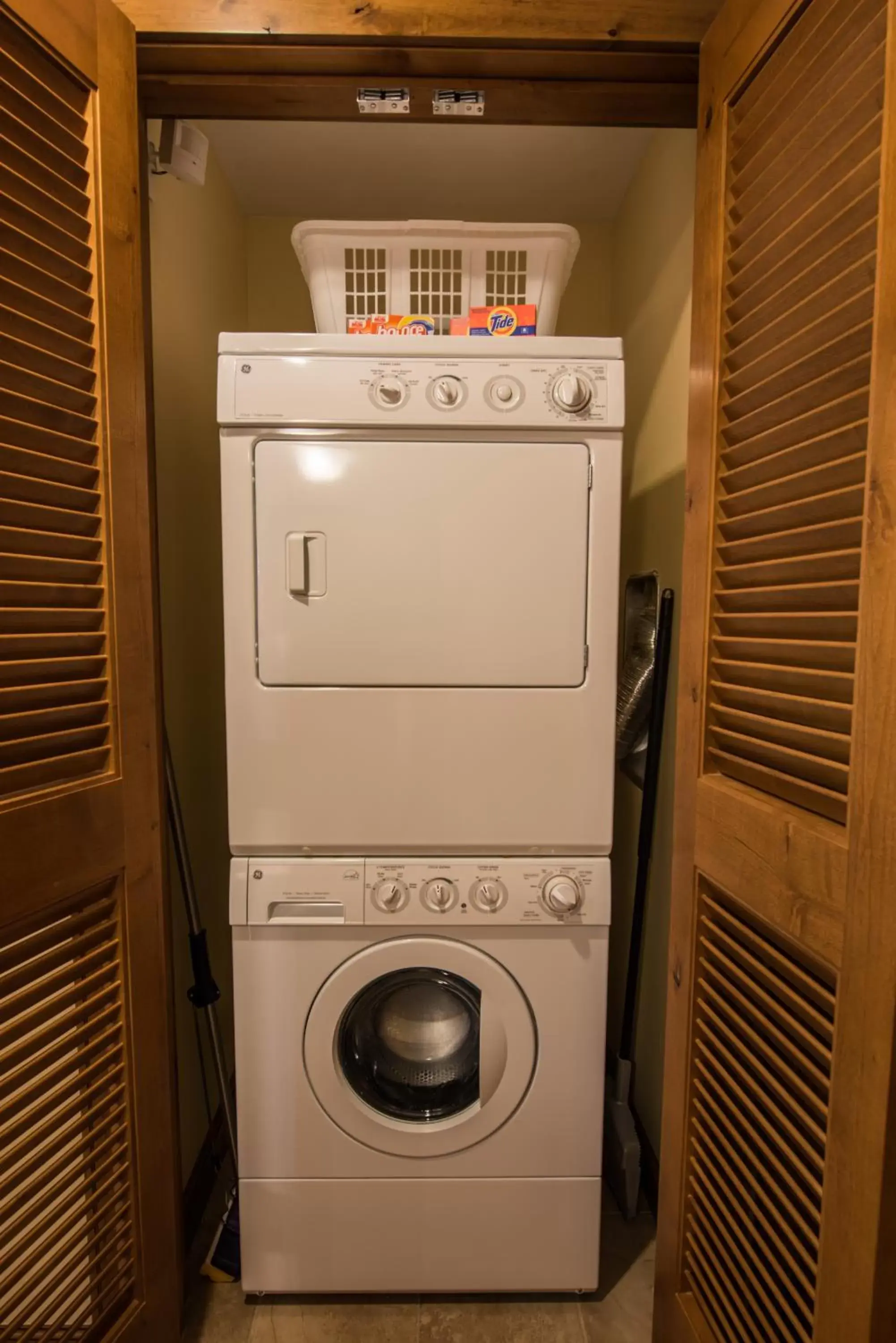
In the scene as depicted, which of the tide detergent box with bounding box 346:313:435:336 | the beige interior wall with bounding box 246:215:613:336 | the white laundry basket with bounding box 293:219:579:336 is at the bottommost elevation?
the tide detergent box with bounding box 346:313:435:336

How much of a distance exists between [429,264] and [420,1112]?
1675 mm

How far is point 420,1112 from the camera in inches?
53.1

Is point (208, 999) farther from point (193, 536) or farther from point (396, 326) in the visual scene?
point (396, 326)

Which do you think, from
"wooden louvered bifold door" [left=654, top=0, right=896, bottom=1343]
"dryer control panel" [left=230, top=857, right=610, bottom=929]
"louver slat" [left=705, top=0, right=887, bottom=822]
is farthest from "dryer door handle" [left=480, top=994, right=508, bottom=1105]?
"louver slat" [left=705, top=0, right=887, bottom=822]

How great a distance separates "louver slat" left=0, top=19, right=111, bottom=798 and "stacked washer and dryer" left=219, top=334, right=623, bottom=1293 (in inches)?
10.2

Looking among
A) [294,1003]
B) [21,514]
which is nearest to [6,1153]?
[294,1003]

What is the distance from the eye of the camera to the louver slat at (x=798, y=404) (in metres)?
0.72

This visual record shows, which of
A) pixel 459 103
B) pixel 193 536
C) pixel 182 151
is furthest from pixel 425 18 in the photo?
pixel 193 536

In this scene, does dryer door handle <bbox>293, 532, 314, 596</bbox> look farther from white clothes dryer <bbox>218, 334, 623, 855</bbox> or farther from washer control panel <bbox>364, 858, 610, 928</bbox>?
washer control panel <bbox>364, 858, 610, 928</bbox>

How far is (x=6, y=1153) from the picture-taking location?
90 cm

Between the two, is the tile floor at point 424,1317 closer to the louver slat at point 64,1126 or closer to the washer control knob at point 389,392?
the louver slat at point 64,1126

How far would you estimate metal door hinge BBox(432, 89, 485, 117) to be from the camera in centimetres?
114

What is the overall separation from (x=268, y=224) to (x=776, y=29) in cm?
164

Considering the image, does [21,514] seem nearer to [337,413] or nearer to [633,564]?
[337,413]
